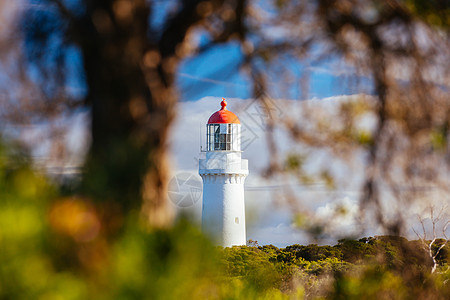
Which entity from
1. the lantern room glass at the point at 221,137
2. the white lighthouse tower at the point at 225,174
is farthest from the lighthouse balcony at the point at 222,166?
the lantern room glass at the point at 221,137

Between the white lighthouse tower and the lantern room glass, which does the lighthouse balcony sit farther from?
the lantern room glass

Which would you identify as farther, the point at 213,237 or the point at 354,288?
the point at 354,288

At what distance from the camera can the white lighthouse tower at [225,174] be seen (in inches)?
736

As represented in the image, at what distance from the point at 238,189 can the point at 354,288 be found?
17153mm

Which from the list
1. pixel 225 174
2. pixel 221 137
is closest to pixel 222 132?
pixel 221 137

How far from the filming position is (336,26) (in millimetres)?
2244

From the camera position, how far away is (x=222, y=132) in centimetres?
1880

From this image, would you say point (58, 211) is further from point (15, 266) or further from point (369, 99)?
point (369, 99)

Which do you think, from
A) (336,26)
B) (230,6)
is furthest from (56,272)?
(336,26)

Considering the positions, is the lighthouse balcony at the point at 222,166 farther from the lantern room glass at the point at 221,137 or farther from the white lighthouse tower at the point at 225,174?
the lantern room glass at the point at 221,137

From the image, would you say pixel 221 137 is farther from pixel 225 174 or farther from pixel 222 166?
pixel 225 174

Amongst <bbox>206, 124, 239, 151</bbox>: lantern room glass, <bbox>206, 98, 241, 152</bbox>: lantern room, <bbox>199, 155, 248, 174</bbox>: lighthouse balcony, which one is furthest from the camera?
<bbox>199, 155, 248, 174</bbox>: lighthouse balcony

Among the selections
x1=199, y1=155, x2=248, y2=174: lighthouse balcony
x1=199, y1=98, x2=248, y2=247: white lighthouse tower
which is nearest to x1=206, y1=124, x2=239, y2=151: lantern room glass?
x1=199, y1=98, x2=248, y2=247: white lighthouse tower

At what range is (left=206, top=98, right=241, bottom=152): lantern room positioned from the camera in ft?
60.7
